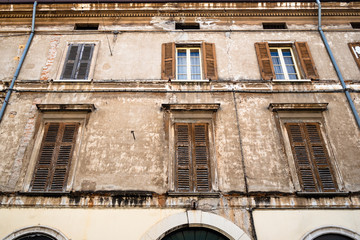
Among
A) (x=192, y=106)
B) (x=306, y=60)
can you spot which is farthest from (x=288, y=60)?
(x=192, y=106)

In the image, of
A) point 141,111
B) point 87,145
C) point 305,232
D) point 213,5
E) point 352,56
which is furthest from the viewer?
point 213,5

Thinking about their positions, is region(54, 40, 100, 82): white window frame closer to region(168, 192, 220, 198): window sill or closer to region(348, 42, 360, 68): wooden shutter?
region(168, 192, 220, 198): window sill

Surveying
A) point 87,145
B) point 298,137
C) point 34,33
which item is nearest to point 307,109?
point 298,137

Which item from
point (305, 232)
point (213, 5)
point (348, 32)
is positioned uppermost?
point (213, 5)

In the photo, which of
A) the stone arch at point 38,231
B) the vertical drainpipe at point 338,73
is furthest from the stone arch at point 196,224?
the vertical drainpipe at point 338,73

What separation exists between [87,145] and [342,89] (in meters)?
7.33

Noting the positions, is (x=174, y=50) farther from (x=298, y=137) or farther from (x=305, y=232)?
(x=305, y=232)

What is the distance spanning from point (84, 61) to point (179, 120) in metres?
Result: 3.73

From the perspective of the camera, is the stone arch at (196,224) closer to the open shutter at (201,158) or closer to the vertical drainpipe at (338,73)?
the open shutter at (201,158)

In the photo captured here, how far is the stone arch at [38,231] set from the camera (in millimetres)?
6742

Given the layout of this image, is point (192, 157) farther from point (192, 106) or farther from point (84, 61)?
point (84, 61)

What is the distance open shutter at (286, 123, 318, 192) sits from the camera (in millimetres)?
7549

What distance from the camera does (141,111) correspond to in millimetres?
8711

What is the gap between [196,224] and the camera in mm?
6996
